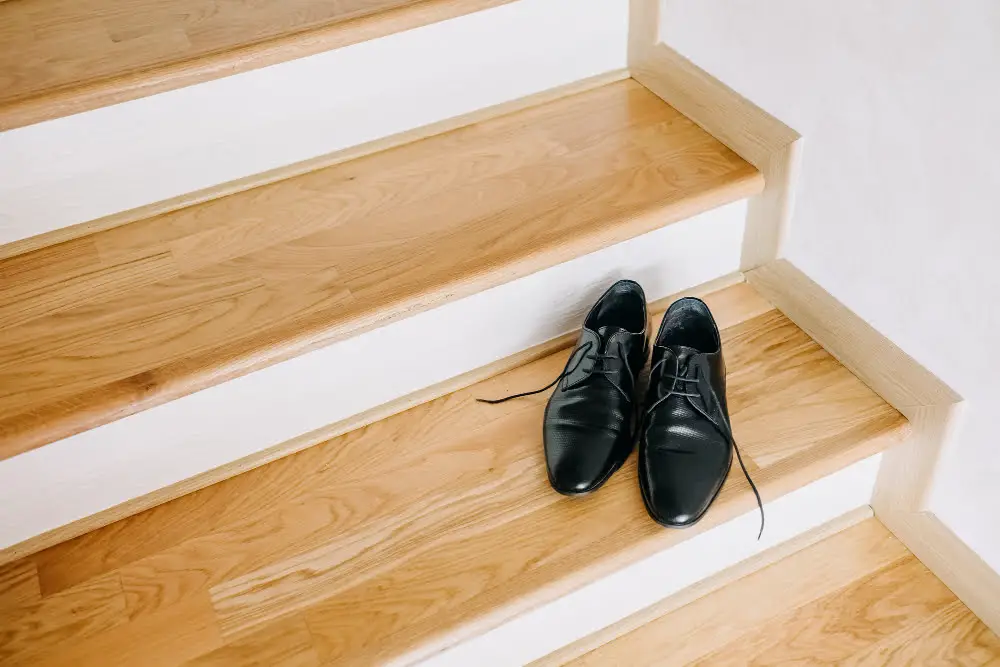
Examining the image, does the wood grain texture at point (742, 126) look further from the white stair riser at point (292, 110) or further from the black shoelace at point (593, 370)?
the black shoelace at point (593, 370)

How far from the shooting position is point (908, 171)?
109 centimetres

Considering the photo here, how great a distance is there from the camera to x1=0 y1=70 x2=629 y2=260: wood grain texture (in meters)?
1.28

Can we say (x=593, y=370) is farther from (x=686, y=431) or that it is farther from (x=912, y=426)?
(x=912, y=426)

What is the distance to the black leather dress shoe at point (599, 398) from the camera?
44.7 inches

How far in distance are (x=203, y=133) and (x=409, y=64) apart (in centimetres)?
33

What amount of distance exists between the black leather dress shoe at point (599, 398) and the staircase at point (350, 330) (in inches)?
1.7

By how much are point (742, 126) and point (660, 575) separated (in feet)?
2.23

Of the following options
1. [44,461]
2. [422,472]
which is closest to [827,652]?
[422,472]

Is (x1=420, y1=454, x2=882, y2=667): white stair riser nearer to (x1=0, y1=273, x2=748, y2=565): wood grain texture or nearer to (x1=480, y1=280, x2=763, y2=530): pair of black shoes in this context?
(x1=480, y1=280, x2=763, y2=530): pair of black shoes

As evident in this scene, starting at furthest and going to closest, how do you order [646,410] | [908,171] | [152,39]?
[152,39] < [646,410] < [908,171]

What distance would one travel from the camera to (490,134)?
1.46m

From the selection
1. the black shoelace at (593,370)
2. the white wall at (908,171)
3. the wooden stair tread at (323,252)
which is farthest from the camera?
the black shoelace at (593,370)

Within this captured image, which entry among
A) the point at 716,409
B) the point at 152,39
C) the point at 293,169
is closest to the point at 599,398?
the point at 716,409

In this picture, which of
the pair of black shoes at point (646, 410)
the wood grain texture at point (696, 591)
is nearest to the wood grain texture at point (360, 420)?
the pair of black shoes at point (646, 410)
